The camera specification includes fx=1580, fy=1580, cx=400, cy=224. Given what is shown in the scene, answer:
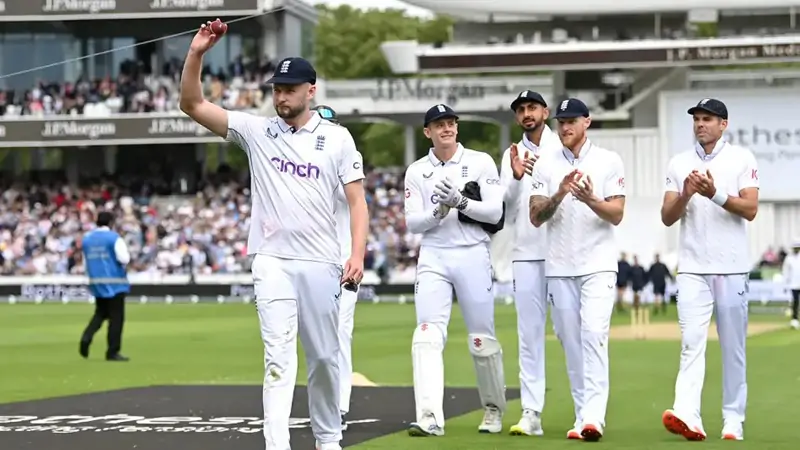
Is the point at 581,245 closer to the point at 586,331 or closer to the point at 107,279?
the point at 586,331

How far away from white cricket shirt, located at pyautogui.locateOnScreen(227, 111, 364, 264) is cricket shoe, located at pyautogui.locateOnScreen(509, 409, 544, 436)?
9.49ft

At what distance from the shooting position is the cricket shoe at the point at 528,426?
38.3 ft

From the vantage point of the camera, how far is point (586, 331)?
11.4 metres

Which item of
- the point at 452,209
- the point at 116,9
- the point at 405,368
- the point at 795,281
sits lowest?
the point at 405,368

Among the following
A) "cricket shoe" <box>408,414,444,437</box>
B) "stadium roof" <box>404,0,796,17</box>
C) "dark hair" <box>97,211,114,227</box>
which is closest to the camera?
"cricket shoe" <box>408,414,444,437</box>

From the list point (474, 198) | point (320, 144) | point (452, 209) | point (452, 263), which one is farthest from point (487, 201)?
point (320, 144)

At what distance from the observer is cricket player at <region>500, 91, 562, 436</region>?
1190 centimetres

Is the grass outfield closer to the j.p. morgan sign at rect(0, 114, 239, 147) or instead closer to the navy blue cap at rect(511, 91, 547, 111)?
the navy blue cap at rect(511, 91, 547, 111)

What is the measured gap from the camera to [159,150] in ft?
192

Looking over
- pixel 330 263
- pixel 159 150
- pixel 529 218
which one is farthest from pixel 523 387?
pixel 159 150

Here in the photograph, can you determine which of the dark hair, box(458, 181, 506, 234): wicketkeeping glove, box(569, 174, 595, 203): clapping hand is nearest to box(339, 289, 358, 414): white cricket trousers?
box(458, 181, 506, 234): wicketkeeping glove

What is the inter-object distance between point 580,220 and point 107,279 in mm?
11120

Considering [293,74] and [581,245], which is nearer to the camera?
[293,74]

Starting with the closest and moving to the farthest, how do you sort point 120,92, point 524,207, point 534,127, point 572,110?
point 572,110 < point 534,127 < point 524,207 < point 120,92
